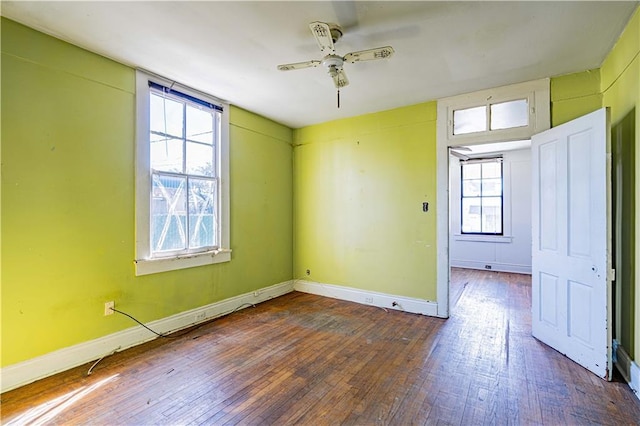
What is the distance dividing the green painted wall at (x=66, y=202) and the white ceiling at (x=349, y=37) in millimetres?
308

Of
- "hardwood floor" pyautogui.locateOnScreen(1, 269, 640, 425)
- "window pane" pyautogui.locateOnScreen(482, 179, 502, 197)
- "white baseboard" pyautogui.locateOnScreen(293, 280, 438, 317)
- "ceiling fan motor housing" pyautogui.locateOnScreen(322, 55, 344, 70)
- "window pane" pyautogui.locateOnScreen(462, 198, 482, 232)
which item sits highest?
"ceiling fan motor housing" pyautogui.locateOnScreen(322, 55, 344, 70)

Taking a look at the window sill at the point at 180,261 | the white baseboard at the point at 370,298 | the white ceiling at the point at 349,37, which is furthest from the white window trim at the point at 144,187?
the white baseboard at the point at 370,298

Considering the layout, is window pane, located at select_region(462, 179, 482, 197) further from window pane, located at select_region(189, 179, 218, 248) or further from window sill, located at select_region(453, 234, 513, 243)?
window pane, located at select_region(189, 179, 218, 248)

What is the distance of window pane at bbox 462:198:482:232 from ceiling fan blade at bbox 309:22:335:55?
6.25 m

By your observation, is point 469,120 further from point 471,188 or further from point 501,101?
point 471,188

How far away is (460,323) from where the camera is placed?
362 centimetres

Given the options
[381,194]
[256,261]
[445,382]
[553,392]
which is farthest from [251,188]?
[553,392]

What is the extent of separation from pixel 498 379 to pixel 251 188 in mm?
3622

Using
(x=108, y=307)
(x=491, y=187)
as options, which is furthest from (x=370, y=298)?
(x=491, y=187)

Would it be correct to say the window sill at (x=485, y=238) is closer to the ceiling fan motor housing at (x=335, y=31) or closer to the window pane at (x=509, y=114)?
the window pane at (x=509, y=114)

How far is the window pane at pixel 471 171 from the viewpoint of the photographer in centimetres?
721

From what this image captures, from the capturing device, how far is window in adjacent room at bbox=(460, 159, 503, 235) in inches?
274

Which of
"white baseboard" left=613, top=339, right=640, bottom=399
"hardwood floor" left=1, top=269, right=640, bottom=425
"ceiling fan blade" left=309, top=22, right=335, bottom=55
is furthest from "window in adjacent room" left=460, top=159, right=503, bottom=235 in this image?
"ceiling fan blade" left=309, top=22, right=335, bottom=55

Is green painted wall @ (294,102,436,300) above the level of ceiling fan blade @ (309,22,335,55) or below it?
below
